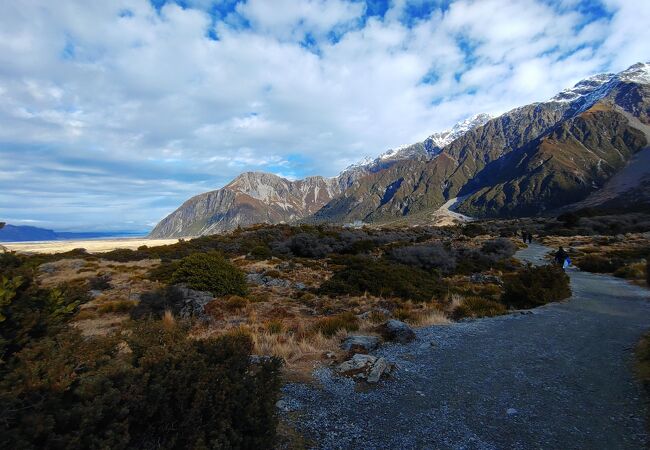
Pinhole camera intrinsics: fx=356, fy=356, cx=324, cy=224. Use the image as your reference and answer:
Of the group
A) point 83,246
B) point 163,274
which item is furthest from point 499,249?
point 83,246

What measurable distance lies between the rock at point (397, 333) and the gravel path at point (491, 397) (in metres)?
0.31

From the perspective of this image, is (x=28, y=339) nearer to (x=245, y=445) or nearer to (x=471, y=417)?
(x=245, y=445)

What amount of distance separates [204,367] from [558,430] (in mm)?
5040

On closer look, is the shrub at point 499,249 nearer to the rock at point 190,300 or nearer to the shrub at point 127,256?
the rock at point 190,300

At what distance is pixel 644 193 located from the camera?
512ft

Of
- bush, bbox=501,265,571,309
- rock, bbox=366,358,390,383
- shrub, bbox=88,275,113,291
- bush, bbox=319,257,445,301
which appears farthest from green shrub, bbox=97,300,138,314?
bush, bbox=501,265,571,309

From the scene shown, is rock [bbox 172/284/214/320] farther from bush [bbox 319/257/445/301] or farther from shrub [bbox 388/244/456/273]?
shrub [bbox 388/244/456/273]

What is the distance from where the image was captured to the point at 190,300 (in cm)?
1477

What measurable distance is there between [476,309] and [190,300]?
11280 mm

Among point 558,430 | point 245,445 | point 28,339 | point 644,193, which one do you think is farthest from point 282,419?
point 644,193

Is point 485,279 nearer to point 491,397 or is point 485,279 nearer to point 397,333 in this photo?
point 397,333

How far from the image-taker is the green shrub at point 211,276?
16.5 m

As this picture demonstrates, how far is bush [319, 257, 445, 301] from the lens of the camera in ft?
53.8

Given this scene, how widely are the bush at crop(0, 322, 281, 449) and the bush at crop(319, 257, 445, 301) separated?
12787mm
